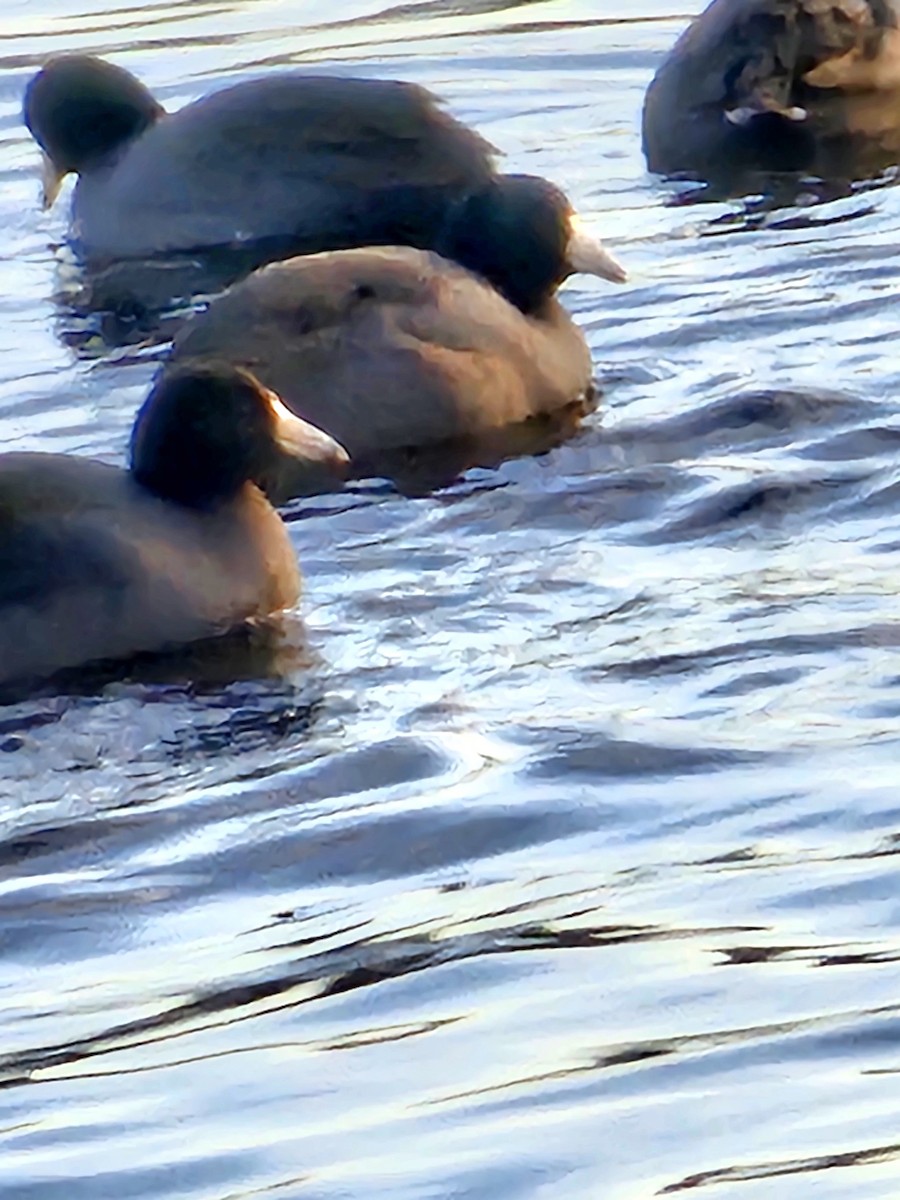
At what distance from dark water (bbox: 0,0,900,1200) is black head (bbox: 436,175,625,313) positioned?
354 mm

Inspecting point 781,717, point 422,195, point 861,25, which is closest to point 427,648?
point 781,717

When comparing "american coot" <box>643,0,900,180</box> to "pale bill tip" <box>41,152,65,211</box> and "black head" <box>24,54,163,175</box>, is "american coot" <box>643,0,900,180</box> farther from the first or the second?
"pale bill tip" <box>41,152,65,211</box>

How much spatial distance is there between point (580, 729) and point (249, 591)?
1.31 m

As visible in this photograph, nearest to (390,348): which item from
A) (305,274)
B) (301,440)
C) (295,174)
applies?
(305,274)

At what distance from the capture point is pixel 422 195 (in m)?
12.7

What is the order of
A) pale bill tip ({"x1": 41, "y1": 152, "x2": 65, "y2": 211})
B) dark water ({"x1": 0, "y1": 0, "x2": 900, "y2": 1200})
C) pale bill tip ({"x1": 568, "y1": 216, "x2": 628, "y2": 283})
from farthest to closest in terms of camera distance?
pale bill tip ({"x1": 41, "y1": 152, "x2": 65, "y2": 211}) < pale bill tip ({"x1": 568, "y1": 216, "x2": 628, "y2": 283}) < dark water ({"x1": 0, "y1": 0, "x2": 900, "y2": 1200})

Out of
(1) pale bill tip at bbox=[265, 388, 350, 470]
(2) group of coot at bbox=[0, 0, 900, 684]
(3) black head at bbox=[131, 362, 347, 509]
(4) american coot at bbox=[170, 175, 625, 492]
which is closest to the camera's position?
(2) group of coot at bbox=[0, 0, 900, 684]

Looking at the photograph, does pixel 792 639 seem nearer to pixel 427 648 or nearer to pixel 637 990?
pixel 427 648

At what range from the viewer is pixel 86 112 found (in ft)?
43.9

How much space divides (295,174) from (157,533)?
493 cm

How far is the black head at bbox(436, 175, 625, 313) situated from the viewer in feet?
35.5

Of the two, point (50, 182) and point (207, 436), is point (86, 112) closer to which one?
point (50, 182)

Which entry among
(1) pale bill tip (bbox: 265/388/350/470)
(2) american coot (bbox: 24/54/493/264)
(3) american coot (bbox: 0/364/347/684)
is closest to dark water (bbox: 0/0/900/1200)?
(3) american coot (bbox: 0/364/347/684)

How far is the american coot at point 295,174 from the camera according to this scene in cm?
1277
